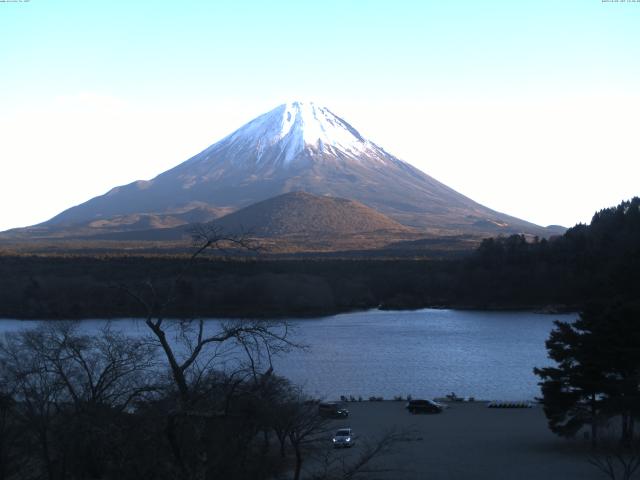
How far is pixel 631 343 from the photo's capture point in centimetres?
1214

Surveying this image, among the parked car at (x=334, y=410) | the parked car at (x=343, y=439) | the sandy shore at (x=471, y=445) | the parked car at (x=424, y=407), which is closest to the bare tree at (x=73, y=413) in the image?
the parked car at (x=343, y=439)

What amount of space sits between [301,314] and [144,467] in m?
32.9

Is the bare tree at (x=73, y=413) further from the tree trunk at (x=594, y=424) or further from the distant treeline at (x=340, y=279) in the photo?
the distant treeline at (x=340, y=279)

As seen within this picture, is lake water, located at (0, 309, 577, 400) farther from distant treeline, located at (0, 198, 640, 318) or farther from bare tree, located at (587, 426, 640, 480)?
bare tree, located at (587, 426, 640, 480)

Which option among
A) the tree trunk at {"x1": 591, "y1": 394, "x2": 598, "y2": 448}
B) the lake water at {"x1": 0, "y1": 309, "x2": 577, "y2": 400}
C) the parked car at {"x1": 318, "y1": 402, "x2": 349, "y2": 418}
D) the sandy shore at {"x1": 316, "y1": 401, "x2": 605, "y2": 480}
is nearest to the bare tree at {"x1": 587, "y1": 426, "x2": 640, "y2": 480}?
the tree trunk at {"x1": 591, "y1": 394, "x2": 598, "y2": 448}

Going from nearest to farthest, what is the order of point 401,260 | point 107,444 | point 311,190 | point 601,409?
point 107,444, point 601,409, point 401,260, point 311,190

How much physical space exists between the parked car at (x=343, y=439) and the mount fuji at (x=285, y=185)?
226 feet

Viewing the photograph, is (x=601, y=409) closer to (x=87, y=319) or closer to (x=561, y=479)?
(x=561, y=479)

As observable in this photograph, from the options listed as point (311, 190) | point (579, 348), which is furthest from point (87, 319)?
point (311, 190)

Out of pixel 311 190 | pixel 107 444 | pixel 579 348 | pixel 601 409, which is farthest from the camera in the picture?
pixel 311 190

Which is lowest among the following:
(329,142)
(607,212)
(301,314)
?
(301,314)

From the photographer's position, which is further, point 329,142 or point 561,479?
point 329,142

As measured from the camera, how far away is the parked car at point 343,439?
11.8 meters

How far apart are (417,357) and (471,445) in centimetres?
1121
